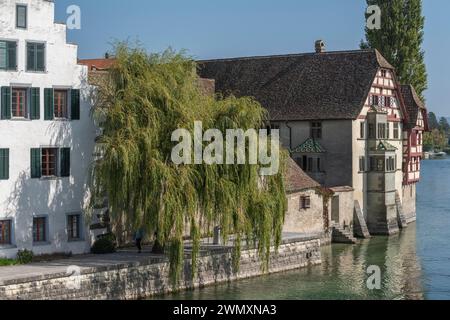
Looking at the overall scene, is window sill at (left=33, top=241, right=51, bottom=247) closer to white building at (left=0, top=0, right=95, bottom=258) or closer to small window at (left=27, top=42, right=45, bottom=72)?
white building at (left=0, top=0, right=95, bottom=258)

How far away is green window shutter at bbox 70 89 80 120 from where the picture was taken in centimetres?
3388

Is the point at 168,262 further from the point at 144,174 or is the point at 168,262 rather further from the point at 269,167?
the point at 269,167

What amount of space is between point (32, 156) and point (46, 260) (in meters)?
3.84

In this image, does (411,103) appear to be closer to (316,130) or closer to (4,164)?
(316,130)

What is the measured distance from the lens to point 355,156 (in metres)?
53.5

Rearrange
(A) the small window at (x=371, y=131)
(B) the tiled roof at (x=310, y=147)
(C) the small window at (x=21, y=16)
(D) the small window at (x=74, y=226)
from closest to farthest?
1. (C) the small window at (x=21, y=16)
2. (D) the small window at (x=74, y=226)
3. (B) the tiled roof at (x=310, y=147)
4. (A) the small window at (x=371, y=131)

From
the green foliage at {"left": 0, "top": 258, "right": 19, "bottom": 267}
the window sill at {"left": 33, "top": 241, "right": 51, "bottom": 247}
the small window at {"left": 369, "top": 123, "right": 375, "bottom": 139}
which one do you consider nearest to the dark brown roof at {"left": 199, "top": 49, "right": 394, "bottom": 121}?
the small window at {"left": 369, "top": 123, "right": 375, "bottom": 139}

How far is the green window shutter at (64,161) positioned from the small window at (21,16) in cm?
Result: 481

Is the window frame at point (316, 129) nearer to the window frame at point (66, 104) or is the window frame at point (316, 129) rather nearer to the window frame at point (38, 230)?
the window frame at point (66, 104)

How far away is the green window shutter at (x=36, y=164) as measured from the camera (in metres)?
32.8

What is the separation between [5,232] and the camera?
3212 centimetres

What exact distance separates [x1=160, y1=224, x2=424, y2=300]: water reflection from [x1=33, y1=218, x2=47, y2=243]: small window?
5.32 m

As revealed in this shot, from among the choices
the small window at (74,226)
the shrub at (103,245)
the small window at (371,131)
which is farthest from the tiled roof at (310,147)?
the small window at (74,226)

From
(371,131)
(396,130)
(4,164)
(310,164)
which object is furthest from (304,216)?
(4,164)
